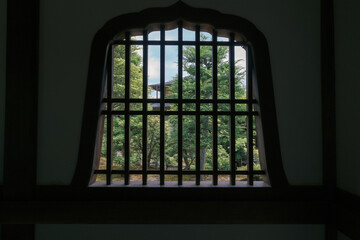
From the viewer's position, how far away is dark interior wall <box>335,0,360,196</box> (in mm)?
1780

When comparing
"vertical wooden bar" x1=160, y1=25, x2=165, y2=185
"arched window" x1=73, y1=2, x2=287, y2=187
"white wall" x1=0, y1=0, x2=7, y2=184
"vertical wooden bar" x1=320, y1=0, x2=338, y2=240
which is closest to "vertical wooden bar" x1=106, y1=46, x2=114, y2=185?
"arched window" x1=73, y1=2, x2=287, y2=187

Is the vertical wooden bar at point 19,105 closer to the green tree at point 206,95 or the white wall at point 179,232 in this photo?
the white wall at point 179,232

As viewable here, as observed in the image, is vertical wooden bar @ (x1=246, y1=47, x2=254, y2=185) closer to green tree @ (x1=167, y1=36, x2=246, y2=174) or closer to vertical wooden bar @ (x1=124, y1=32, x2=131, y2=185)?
vertical wooden bar @ (x1=124, y1=32, x2=131, y2=185)

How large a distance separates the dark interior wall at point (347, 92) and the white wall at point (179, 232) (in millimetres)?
629

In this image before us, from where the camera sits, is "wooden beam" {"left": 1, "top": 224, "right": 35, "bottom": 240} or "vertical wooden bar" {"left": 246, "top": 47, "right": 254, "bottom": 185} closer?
"wooden beam" {"left": 1, "top": 224, "right": 35, "bottom": 240}

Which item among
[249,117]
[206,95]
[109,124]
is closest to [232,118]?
[249,117]

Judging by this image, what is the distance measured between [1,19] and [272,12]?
266cm

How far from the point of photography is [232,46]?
2.14 meters

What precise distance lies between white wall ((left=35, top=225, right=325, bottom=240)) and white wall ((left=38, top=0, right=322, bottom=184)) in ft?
1.64

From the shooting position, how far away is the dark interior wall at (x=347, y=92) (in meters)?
1.78

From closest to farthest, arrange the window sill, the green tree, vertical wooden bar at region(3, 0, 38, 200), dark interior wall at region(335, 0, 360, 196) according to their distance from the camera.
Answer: dark interior wall at region(335, 0, 360, 196), vertical wooden bar at region(3, 0, 38, 200), the window sill, the green tree

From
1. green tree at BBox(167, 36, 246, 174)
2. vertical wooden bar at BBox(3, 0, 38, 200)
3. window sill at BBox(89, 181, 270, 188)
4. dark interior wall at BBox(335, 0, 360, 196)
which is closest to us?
dark interior wall at BBox(335, 0, 360, 196)

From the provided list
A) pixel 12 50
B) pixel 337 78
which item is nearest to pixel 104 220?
pixel 12 50

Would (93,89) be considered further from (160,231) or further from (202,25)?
(160,231)
